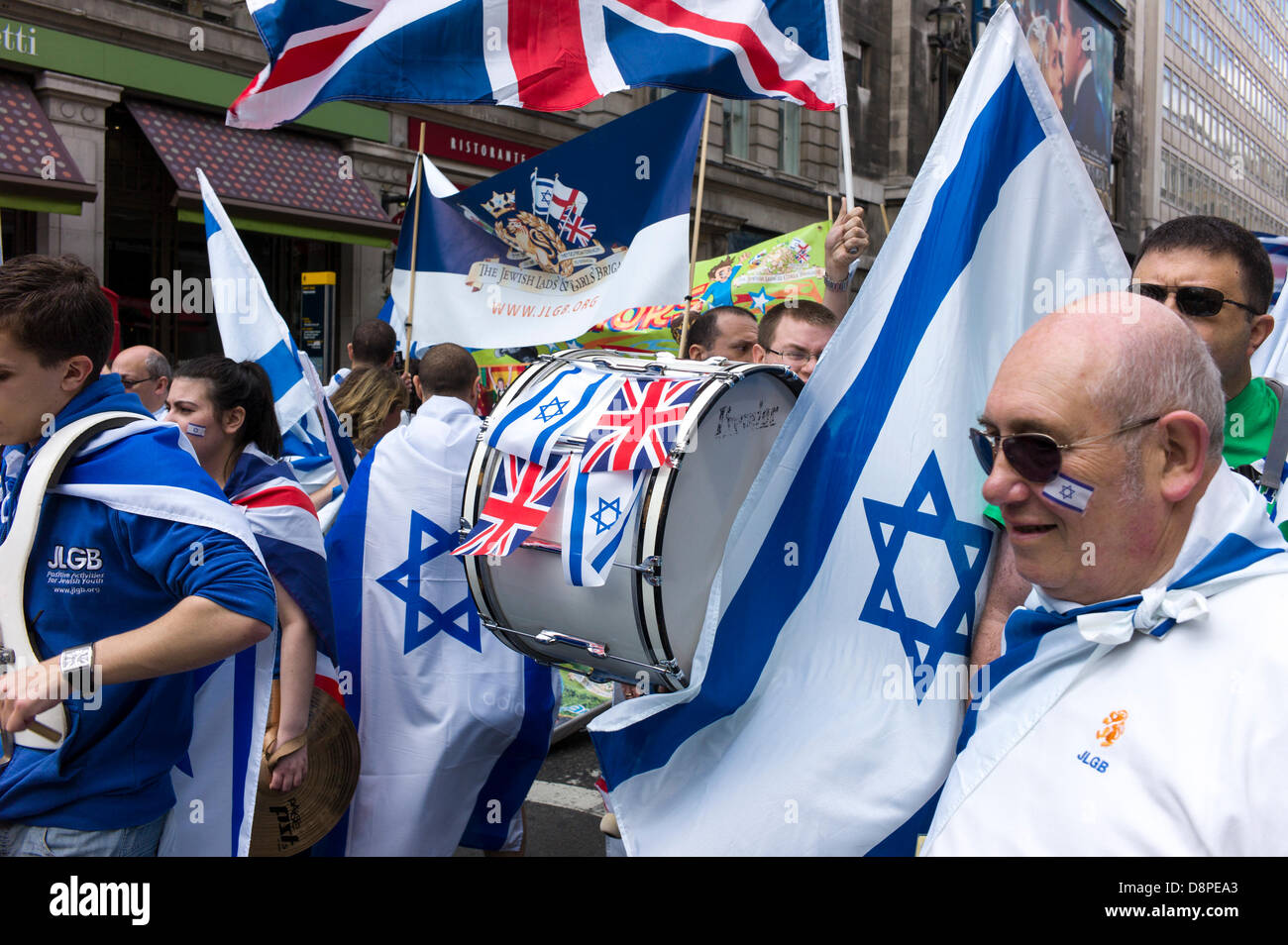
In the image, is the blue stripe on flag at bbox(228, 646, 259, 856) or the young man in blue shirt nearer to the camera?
the young man in blue shirt

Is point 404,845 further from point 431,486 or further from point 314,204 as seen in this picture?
point 314,204

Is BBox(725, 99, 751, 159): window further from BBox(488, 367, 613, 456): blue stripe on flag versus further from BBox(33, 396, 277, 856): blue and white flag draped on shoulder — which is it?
BBox(33, 396, 277, 856): blue and white flag draped on shoulder

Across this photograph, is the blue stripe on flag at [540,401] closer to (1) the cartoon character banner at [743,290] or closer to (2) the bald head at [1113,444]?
(2) the bald head at [1113,444]

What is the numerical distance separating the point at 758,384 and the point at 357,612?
183cm

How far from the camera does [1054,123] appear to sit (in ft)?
7.82

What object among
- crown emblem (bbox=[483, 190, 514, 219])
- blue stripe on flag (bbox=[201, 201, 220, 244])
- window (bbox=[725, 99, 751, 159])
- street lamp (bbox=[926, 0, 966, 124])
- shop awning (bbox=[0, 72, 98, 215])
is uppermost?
street lamp (bbox=[926, 0, 966, 124])

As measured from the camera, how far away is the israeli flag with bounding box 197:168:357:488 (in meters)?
4.88

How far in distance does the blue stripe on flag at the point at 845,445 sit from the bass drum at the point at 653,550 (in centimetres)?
14

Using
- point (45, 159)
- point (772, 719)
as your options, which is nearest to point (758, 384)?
point (772, 719)

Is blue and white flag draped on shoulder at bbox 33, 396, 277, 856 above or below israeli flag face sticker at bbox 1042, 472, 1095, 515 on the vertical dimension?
below

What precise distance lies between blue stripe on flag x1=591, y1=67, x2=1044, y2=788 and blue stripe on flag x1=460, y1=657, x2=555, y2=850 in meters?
1.48

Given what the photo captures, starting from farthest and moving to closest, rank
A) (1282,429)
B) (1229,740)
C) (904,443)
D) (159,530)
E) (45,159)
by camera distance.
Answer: (45,159) → (1282,429) → (904,443) → (159,530) → (1229,740)

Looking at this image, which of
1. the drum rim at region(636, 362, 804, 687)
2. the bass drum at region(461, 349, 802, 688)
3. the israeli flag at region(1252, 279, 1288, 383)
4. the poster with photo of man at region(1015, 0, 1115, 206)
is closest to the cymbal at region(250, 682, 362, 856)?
the bass drum at region(461, 349, 802, 688)

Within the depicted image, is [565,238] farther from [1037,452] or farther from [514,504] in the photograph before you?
[1037,452]
